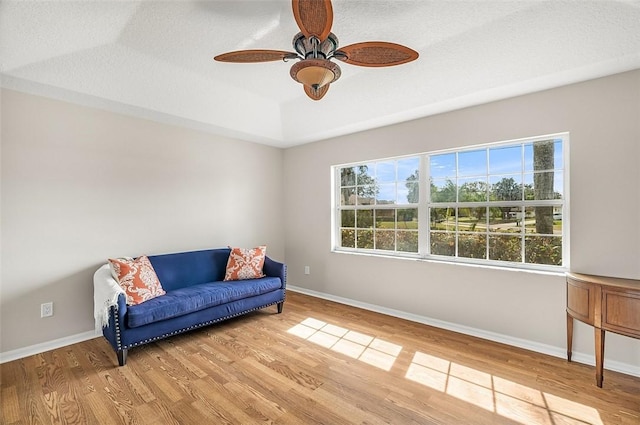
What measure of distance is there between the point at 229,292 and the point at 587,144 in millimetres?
3733

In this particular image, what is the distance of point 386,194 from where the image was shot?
406 centimetres

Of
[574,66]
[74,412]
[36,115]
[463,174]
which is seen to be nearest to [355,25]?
[574,66]

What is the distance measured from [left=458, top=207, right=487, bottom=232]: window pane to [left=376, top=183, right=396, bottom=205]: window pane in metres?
0.88

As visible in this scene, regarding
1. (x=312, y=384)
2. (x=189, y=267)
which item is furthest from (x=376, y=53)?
(x=189, y=267)

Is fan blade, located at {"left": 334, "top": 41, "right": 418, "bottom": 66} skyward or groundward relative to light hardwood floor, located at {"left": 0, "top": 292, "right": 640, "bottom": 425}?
skyward

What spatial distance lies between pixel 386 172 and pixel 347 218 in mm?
919

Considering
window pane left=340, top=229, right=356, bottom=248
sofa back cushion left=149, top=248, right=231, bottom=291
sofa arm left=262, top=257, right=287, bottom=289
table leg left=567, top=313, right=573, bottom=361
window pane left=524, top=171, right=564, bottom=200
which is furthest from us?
window pane left=340, top=229, right=356, bottom=248

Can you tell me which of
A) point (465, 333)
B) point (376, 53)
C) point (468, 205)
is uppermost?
point (376, 53)

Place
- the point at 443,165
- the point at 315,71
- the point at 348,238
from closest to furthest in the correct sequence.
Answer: the point at 315,71
the point at 443,165
the point at 348,238

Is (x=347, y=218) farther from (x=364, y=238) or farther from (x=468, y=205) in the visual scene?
(x=468, y=205)

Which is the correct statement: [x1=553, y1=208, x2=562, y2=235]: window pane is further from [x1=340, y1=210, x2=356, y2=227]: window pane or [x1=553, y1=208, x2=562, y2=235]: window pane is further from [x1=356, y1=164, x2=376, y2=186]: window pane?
[x1=340, y1=210, x2=356, y2=227]: window pane

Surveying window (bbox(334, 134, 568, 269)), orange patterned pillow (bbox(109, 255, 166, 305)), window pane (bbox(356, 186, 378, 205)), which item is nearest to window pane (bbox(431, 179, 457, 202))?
window (bbox(334, 134, 568, 269))

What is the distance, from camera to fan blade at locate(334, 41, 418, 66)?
177 centimetres

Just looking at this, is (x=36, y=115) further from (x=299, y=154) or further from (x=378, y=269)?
(x=378, y=269)
